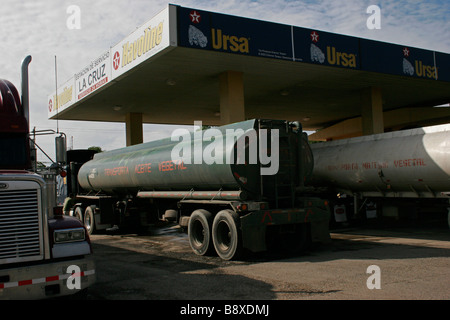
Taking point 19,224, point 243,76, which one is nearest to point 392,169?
point 243,76

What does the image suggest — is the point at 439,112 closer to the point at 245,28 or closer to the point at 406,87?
the point at 406,87

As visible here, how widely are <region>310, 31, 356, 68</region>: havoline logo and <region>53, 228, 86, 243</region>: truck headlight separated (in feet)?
41.8

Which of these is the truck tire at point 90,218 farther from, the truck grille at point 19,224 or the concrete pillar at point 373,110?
the concrete pillar at point 373,110

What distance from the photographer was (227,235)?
34.3 ft

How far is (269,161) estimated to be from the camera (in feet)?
33.9

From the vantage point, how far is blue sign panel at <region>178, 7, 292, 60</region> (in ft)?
46.6

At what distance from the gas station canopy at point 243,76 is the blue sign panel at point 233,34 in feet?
0.11

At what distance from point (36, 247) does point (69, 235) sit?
0.45 m

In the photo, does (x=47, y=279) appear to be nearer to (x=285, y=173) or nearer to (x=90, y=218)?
(x=285, y=173)

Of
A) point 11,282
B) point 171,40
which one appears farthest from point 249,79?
point 11,282

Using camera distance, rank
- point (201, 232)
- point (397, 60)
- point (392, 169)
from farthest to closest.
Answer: point (397, 60)
point (392, 169)
point (201, 232)

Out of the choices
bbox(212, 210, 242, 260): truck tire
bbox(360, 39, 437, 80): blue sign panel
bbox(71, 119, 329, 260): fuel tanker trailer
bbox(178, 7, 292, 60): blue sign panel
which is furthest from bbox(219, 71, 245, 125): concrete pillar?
bbox(212, 210, 242, 260): truck tire

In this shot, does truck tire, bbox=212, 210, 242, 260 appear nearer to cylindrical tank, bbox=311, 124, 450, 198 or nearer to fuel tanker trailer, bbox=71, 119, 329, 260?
fuel tanker trailer, bbox=71, 119, 329, 260
